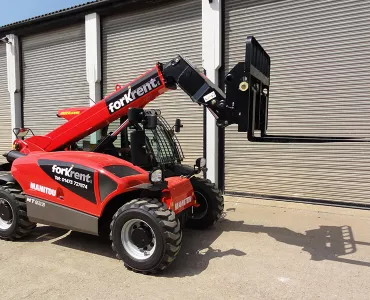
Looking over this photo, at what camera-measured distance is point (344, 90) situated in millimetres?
7215

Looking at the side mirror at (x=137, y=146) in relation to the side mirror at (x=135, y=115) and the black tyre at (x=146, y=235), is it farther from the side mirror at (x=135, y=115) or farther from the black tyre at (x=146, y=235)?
the black tyre at (x=146, y=235)

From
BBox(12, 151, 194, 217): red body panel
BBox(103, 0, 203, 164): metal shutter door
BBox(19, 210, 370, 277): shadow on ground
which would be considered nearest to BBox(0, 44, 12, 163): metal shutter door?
BBox(103, 0, 203, 164): metal shutter door

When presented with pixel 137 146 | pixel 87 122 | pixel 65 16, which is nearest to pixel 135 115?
pixel 137 146

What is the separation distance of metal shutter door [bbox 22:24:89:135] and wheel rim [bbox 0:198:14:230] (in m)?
6.09

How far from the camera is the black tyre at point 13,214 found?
16.7 feet

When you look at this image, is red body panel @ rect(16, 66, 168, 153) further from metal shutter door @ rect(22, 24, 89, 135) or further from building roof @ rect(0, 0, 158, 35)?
metal shutter door @ rect(22, 24, 89, 135)

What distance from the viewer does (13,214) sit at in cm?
512

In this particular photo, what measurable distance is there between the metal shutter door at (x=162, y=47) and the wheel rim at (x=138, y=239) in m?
4.96

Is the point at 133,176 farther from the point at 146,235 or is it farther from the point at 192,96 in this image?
the point at 192,96

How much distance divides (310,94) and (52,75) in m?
8.52

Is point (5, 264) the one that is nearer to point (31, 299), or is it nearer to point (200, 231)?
point (31, 299)

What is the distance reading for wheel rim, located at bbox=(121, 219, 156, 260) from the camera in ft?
13.5

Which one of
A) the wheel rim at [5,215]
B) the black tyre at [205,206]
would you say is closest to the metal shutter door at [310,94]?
the black tyre at [205,206]

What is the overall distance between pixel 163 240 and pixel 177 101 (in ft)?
19.2
